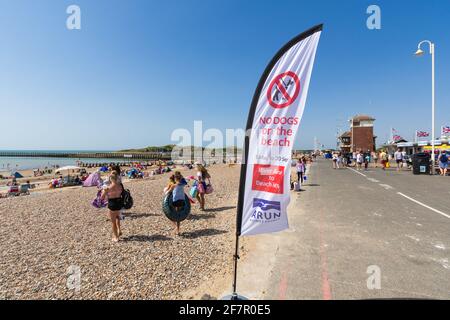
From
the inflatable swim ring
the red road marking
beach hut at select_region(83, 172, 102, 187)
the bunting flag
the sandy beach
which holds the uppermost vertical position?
the bunting flag

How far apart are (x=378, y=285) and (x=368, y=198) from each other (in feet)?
23.7

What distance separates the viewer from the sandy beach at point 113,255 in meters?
3.56

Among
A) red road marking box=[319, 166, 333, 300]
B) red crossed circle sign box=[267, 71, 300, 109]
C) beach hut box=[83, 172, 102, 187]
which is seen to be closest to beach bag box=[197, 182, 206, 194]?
beach hut box=[83, 172, 102, 187]

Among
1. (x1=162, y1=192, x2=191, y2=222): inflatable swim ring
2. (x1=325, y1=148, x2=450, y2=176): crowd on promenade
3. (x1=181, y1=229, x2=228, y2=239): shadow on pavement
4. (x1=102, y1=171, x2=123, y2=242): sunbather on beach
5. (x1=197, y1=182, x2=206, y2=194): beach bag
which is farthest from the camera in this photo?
(x1=325, y1=148, x2=450, y2=176): crowd on promenade

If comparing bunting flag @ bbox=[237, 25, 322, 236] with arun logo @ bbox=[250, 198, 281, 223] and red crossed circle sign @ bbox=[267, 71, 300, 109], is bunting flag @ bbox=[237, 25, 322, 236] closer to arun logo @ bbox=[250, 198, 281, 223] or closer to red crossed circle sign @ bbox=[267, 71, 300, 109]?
red crossed circle sign @ bbox=[267, 71, 300, 109]

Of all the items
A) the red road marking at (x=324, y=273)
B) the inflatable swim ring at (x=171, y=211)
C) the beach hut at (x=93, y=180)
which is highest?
the beach hut at (x=93, y=180)

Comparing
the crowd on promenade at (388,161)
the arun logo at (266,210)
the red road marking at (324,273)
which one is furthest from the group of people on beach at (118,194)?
the crowd on promenade at (388,161)

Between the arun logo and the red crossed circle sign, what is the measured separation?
1.36 metres

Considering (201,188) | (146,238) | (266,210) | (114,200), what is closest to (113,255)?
(146,238)

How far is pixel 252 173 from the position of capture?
10.2ft

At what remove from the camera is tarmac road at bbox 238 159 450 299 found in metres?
3.29

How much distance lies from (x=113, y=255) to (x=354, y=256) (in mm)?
5011

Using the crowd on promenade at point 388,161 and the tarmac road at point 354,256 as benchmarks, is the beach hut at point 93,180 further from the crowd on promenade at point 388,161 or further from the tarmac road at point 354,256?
the crowd on promenade at point 388,161
